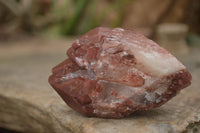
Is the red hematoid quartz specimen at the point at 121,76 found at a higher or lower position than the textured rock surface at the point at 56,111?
higher

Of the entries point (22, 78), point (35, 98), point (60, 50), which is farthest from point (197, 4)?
point (35, 98)

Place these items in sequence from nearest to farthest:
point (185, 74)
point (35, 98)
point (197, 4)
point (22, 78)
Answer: point (185, 74), point (35, 98), point (22, 78), point (197, 4)

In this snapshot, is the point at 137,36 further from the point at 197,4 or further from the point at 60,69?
the point at 197,4

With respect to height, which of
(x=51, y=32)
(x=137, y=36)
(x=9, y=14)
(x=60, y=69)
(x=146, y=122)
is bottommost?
(x=51, y=32)

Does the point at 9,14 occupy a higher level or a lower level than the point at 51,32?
higher
